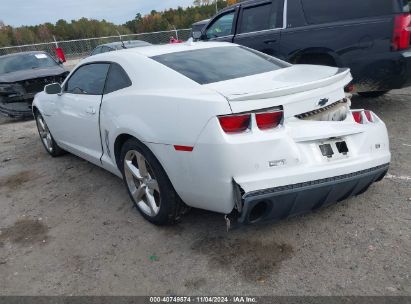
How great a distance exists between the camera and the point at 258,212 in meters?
2.54

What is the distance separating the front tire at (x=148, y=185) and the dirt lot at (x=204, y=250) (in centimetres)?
15

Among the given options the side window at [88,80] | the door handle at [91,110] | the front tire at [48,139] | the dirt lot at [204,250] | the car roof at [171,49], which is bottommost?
the dirt lot at [204,250]

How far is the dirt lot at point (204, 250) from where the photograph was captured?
7.88 ft

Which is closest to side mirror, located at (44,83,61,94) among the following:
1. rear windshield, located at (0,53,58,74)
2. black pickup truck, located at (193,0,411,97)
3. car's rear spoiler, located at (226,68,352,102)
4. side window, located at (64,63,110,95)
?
side window, located at (64,63,110,95)

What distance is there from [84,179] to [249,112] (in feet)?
8.81

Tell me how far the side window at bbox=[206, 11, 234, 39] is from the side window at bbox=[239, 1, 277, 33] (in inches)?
12.3

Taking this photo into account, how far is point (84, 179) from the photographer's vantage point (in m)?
4.46

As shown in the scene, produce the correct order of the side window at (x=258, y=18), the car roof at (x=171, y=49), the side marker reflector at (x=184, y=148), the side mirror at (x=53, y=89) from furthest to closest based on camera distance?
the side window at (x=258, y=18) → the side mirror at (x=53, y=89) → the car roof at (x=171, y=49) → the side marker reflector at (x=184, y=148)

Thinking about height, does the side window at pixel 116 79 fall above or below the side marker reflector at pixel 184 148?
above

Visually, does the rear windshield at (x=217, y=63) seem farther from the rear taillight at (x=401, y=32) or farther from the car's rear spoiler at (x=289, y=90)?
the rear taillight at (x=401, y=32)

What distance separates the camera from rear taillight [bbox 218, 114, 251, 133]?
2.42 metres

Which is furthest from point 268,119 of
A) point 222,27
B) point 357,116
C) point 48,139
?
point 222,27

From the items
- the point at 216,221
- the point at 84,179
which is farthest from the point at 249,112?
the point at 84,179

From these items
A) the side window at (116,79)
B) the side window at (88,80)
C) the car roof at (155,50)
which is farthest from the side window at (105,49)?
the side window at (116,79)
